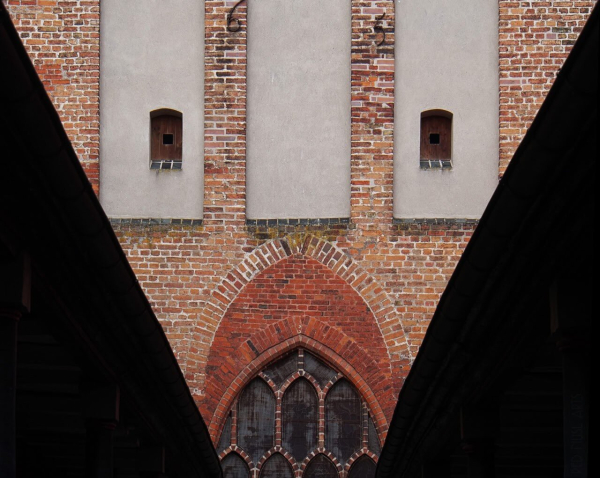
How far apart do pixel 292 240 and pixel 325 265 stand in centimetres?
45

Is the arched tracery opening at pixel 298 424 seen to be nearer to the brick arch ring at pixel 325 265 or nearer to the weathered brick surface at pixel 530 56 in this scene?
the brick arch ring at pixel 325 265

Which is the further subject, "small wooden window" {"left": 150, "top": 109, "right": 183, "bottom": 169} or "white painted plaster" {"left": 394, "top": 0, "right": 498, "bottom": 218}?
"small wooden window" {"left": 150, "top": 109, "right": 183, "bottom": 169}

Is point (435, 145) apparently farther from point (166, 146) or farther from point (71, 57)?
point (71, 57)

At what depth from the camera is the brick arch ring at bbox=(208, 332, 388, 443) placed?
52.0ft

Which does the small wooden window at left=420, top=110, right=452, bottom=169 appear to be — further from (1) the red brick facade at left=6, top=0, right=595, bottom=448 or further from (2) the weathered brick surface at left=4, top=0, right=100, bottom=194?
(2) the weathered brick surface at left=4, top=0, right=100, bottom=194

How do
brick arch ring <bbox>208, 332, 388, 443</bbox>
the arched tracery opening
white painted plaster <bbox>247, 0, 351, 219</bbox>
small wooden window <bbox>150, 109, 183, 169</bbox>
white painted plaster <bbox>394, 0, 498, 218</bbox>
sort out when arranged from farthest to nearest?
small wooden window <bbox>150, 109, 183, 169</bbox> < white painted plaster <bbox>247, 0, 351, 219</bbox> < white painted plaster <bbox>394, 0, 498, 218</bbox> < the arched tracery opening < brick arch ring <bbox>208, 332, 388, 443</bbox>

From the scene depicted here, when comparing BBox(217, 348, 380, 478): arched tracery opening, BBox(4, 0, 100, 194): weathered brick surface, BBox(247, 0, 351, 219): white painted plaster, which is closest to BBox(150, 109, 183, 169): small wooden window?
BBox(4, 0, 100, 194): weathered brick surface

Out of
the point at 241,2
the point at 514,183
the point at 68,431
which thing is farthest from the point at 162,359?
the point at 241,2

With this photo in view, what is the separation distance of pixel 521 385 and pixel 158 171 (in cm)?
822

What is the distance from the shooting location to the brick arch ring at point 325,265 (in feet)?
52.2

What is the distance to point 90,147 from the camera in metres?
16.2

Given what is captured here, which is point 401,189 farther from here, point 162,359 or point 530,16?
point 162,359

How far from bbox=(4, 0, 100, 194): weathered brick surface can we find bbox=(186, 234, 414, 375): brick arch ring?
1.81 metres

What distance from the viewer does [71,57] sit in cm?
1639
